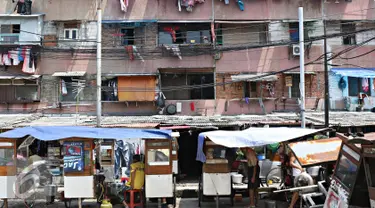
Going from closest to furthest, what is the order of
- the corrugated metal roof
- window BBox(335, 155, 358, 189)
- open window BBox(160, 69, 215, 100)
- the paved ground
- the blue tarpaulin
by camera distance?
window BBox(335, 155, 358, 189) < the corrugated metal roof < the paved ground < the blue tarpaulin < open window BBox(160, 69, 215, 100)

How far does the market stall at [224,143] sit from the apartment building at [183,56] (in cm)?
904

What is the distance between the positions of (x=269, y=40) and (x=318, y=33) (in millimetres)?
2793

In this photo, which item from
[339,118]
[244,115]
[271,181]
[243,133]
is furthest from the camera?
[244,115]

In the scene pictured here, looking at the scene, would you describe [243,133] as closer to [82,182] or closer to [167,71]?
[82,182]

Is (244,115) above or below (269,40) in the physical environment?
below

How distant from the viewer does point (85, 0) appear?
73.6 feet

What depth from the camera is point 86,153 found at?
12523 mm

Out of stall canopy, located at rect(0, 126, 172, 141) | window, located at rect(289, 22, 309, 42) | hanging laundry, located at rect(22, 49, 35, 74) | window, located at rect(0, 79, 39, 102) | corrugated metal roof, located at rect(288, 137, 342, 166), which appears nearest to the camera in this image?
corrugated metal roof, located at rect(288, 137, 342, 166)

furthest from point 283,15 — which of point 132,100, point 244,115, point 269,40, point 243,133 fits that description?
point 243,133

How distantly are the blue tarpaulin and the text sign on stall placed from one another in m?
15.2

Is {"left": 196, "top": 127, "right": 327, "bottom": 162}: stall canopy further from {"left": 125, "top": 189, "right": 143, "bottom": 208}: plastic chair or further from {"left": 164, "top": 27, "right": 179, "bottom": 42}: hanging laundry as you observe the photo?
{"left": 164, "top": 27, "right": 179, "bottom": 42}: hanging laundry

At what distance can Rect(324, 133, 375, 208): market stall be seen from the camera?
6.09 metres

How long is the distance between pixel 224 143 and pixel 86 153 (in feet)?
13.9

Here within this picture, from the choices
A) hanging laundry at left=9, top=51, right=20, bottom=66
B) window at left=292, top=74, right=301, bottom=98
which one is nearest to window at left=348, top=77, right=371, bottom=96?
window at left=292, top=74, right=301, bottom=98
